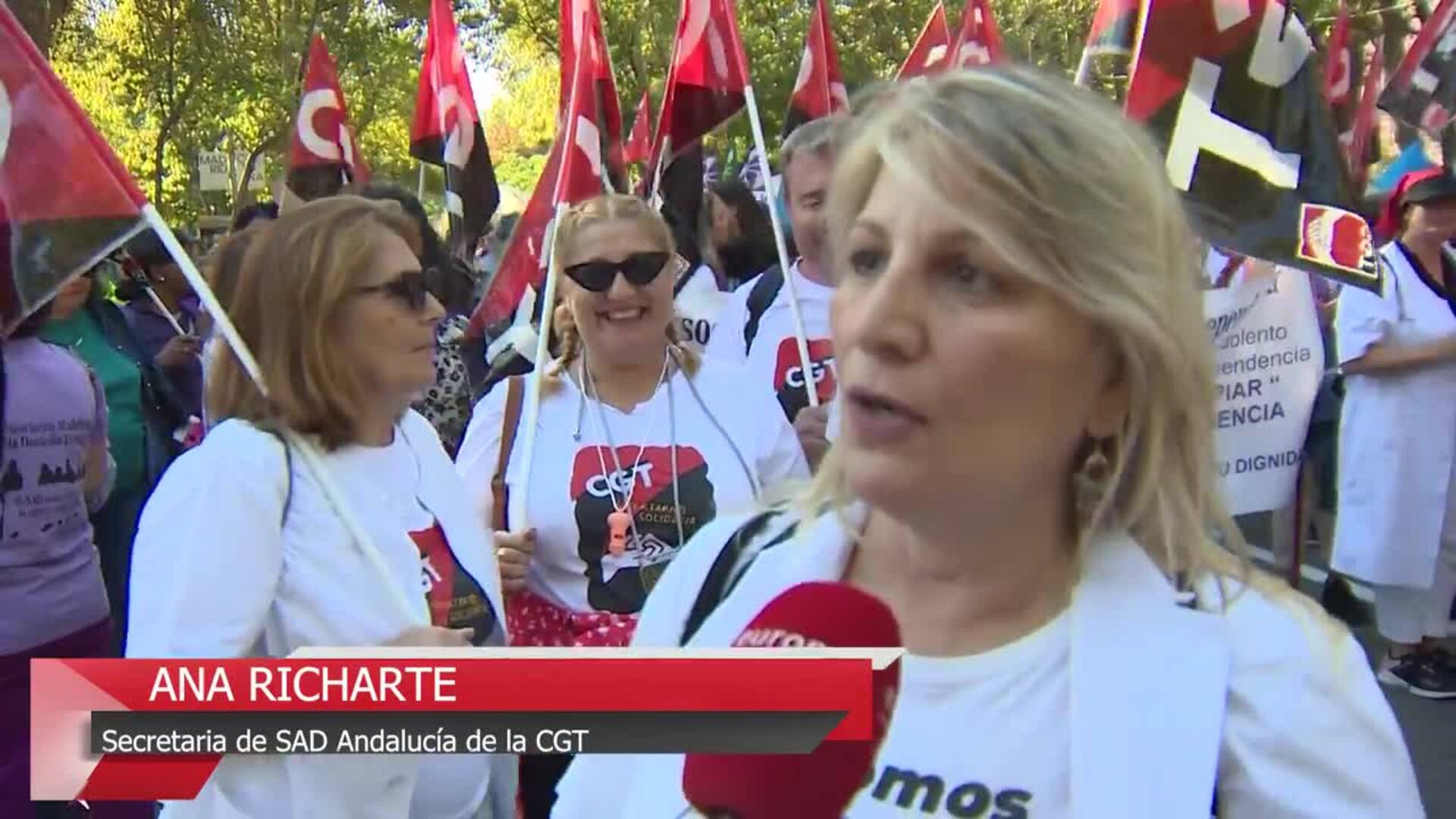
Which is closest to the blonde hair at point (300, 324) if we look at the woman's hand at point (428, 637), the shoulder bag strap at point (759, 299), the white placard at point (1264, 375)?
the woman's hand at point (428, 637)

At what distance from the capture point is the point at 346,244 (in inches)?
106

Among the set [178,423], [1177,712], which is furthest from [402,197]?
[1177,712]

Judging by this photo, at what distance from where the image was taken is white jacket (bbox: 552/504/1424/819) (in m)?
1.25

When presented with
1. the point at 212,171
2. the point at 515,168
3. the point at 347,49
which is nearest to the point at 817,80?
the point at 212,171

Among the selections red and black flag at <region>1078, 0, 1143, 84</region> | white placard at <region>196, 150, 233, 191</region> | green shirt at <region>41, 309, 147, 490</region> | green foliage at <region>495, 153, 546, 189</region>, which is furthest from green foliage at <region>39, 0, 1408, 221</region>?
green foliage at <region>495, 153, 546, 189</region>

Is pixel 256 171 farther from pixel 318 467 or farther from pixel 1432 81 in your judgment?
pixel 318 467

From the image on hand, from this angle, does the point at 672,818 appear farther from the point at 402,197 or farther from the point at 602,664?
the point at 402,197

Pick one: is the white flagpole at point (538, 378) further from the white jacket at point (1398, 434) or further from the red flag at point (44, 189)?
the white jacket at point (1398, 434)

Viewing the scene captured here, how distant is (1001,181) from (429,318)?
1744mm

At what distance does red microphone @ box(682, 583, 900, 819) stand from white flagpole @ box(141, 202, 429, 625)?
119cm

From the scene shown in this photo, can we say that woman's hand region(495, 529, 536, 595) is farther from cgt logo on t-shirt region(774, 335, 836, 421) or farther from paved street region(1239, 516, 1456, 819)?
paved street region(1239, 516, 1456, 819)

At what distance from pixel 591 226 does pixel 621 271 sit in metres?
0.15

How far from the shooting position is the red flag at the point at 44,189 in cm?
280

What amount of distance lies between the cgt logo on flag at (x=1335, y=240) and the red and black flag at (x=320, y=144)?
4553 millimetres
